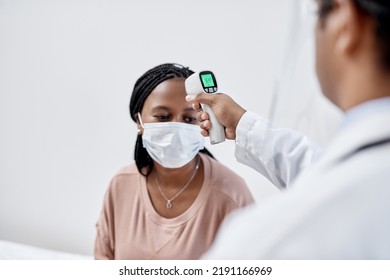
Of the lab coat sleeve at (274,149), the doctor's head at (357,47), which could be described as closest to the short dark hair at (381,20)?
the doctor's head at (357,47)

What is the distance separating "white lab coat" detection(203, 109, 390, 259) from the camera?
1.48 feet

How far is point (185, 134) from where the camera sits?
51.3 inches

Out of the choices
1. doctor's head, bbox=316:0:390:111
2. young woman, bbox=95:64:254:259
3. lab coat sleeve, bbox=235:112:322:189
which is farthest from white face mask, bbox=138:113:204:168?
doctor's head, bbox=316:0:390:111

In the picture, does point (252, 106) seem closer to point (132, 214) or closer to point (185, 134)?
point (185, 134)

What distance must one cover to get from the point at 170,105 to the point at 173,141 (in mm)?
100

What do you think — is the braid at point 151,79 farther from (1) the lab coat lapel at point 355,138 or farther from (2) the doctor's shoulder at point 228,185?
(1) the lab coat lapel at point 355,138

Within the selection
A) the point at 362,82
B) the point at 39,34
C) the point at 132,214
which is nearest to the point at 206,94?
the point at 132,214

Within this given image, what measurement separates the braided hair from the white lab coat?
2.90ft

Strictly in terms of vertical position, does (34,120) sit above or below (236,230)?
below

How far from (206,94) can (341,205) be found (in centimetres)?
69

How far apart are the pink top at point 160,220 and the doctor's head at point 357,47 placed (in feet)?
2.63

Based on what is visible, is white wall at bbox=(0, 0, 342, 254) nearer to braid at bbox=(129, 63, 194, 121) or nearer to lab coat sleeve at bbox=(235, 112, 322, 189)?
braid at bbox=(129, 63, 194, 121)

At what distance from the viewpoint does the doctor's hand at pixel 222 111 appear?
106 cm

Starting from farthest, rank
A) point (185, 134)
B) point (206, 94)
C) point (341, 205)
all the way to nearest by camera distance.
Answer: point (185, 134) → point (206, 94) → point (341, 205)
